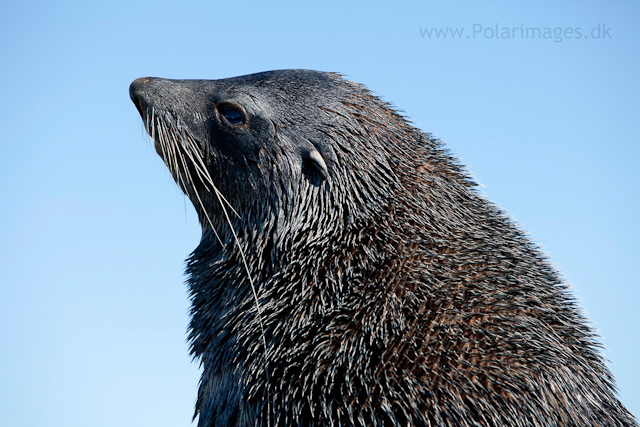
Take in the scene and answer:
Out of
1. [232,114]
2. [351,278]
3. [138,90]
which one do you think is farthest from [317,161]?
[138,90]

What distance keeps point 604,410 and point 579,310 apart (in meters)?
0.92

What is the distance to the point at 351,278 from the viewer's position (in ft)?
19.2

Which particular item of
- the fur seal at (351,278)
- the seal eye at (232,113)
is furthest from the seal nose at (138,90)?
the seal eye at (232,113)

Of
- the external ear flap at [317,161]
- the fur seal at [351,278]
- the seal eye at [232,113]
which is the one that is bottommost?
the fur seal at [351,278]

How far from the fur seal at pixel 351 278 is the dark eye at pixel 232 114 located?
1 centimetres

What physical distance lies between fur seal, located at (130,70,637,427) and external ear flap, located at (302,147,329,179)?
15 millimetres

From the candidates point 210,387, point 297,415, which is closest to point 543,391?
point 297,415

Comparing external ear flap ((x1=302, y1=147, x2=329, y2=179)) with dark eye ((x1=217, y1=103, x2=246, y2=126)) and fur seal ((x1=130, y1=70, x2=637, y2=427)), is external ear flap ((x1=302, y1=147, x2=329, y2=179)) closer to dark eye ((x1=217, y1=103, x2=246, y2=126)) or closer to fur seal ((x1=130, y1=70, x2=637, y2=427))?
fur seal ((x1=130, y1=70, x2=637, y2=427))

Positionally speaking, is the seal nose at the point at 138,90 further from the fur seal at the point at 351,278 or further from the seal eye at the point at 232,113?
the seal eye at the point at 232,113

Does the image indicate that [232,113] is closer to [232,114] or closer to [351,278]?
[232,114]

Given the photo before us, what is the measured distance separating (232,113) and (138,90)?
1052 millimetres

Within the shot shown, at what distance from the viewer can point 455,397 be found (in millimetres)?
5164

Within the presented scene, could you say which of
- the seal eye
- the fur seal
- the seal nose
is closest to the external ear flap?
the fur seal

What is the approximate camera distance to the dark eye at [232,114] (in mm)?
6672
